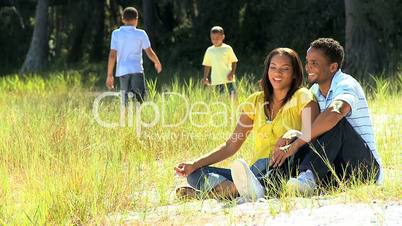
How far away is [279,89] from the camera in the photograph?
5.39 m

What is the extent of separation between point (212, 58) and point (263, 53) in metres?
14.4

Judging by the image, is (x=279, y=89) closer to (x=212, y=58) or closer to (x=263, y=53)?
(x=212, y=58)

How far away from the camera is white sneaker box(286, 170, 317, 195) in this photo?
4938mm

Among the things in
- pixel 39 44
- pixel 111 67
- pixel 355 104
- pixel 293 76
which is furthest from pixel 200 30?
pixel 355 104

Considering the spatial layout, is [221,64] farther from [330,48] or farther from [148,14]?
[148,14]

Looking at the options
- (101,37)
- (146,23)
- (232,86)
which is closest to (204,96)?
(232,86)

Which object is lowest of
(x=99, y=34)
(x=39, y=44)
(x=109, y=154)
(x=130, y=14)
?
(x=109, y=154)

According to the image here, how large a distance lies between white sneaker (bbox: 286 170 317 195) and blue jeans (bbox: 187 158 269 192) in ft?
1.10

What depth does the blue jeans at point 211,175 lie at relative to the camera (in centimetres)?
530

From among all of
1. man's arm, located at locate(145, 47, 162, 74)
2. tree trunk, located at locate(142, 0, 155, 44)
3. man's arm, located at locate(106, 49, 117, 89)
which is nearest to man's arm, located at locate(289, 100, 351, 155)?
man's arm, located at locate(106, 49, 117, 89)

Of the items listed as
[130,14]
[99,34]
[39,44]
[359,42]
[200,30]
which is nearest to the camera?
[130,14]

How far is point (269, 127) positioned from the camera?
212 inches

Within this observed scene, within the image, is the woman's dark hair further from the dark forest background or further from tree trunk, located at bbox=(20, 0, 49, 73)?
tree trunk, located at bbox=(20, 0, 49, 73)

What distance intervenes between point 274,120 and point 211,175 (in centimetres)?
59
